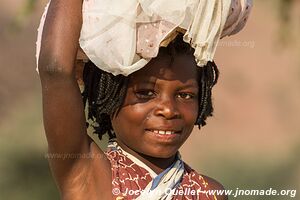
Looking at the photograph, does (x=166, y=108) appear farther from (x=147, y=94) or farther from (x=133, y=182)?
(x=133, y=182)

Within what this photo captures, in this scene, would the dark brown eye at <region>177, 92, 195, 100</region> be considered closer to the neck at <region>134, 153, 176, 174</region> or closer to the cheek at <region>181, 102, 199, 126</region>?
the cheek at <region>181, 102, 199, 126</region>

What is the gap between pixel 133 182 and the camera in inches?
102

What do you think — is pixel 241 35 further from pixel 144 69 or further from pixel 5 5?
pixel 144 69

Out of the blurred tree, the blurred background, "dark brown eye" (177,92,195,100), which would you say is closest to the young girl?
"dark brown eye" (177,92,195,100)

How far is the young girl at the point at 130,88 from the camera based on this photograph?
2438 millimetres

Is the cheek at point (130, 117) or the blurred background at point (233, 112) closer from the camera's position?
the cheek at point (130, 117)

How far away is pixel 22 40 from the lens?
8.15 metres

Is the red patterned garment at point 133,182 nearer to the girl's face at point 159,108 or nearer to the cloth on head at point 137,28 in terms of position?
the girl's face at point 159,108

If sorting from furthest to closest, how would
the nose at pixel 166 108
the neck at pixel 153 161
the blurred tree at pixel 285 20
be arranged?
1. the blurred tree at pixel 285 20
2. the neck at pixel 153 161
3. the nose at pixel 166 108

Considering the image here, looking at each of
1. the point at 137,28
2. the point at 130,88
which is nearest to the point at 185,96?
the point at 130,88

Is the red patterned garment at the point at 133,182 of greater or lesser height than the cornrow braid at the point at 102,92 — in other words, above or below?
below

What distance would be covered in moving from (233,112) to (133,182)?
20.0ft

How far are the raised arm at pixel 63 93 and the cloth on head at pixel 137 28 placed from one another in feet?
0.14

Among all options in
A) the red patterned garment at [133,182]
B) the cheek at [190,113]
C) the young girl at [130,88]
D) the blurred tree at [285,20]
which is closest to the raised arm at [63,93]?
the young girl at [130,88]
